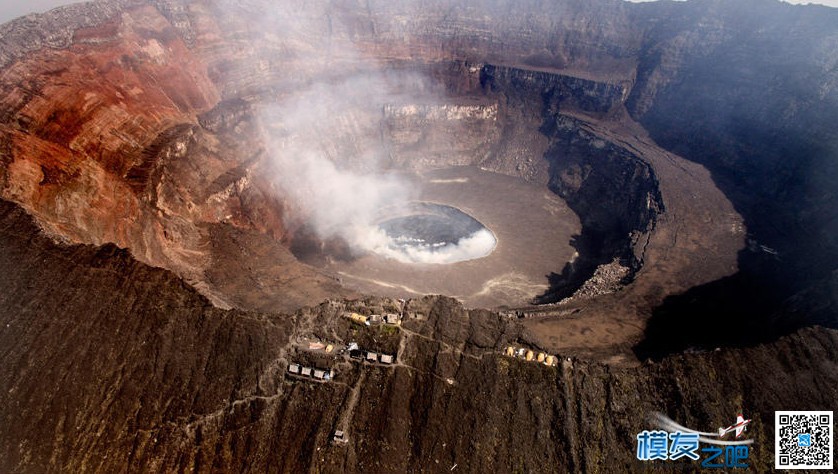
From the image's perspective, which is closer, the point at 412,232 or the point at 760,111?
the point at 760,111

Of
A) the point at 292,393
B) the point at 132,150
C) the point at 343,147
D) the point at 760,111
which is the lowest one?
the point at 292,393

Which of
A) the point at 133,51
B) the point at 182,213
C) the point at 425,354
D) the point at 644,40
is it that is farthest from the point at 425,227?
the point at 644,40

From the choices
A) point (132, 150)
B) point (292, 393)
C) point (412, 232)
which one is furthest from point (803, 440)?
point (132, 150)

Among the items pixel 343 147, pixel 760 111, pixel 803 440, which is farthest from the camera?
pixel 343 147

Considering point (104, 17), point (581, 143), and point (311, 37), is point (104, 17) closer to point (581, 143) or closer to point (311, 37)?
point (311, 37)

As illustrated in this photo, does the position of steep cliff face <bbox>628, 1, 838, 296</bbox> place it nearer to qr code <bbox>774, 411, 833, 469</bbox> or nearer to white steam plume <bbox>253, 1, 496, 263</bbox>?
qr code <bbox>774, 411, 833, 469</bbox>

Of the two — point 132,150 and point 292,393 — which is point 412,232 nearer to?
point 132,150
